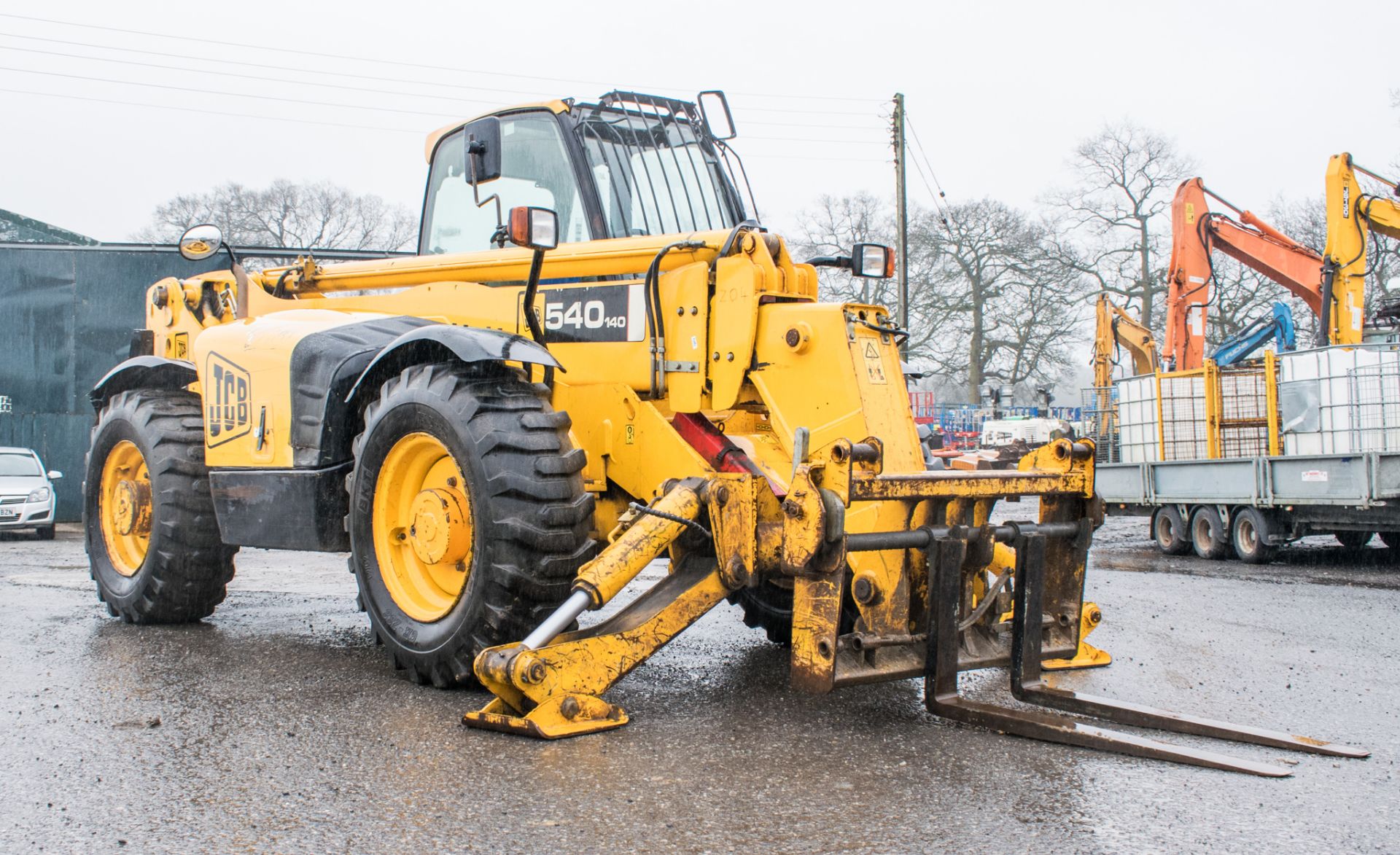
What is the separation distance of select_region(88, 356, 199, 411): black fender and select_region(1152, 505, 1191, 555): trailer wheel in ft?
36.7

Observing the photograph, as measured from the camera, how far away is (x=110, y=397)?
845 cm

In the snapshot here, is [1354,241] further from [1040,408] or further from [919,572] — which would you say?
[1040,408]

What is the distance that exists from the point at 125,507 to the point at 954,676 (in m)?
5.53

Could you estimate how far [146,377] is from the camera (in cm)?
829

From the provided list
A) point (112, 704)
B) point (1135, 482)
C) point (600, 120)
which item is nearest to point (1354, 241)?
point (1135, 482)

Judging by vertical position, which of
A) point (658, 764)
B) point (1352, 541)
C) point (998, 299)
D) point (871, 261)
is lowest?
point (1352, 541)

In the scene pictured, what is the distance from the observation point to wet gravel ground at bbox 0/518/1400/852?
142 inches

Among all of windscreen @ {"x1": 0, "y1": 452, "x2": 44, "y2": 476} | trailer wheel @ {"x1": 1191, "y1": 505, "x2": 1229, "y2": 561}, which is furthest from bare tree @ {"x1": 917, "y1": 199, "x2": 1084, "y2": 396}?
windscreen @ {"x1": 0, "y1": 452, "x2": 44, "y2": 476}

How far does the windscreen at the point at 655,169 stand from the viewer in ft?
21.3

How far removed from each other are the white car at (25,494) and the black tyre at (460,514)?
1489 centimetres

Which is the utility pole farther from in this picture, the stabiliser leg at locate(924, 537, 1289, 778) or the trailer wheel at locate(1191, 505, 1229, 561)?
the stabiliser leg at locate(924, 537, 1289, 778)

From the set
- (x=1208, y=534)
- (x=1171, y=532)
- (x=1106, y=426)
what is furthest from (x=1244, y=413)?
(x=1106, y=426)

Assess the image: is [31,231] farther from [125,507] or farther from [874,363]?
[874,363]

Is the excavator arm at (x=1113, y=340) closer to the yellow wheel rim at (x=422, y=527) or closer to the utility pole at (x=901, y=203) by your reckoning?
the utility pole at (x=901, y=203)
